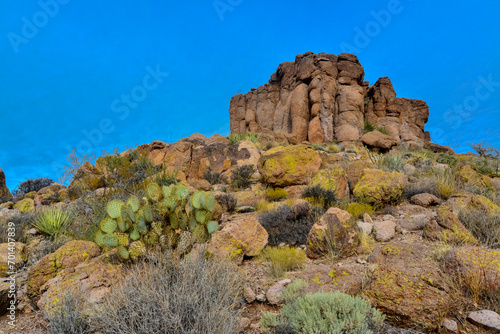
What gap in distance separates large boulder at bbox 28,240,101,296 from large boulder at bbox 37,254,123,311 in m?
0.20

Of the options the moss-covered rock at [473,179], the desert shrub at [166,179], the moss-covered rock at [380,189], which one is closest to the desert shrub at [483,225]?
the moss-covered rock at [380,189]

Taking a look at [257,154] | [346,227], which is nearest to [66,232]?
[346,227]

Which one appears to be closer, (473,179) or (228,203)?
(228,203)

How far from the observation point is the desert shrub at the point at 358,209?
5479 mm

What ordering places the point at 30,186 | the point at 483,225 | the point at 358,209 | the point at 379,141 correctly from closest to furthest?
the point at 483,225 < the point at 358,209 < the point at 30,186 < the point at 379,141

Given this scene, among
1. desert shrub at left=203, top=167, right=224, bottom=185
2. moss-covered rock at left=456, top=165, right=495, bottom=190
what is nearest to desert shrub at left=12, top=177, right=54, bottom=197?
desert shrub at left=203, top=167, right=224, bottom=185

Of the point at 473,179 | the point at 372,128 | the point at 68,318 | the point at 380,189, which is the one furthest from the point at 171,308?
the point at 372,128

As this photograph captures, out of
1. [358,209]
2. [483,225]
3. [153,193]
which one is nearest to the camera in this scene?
[483,225]

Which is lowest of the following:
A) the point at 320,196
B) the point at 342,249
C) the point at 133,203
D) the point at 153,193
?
the point at 342,249

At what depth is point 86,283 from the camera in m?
3.10

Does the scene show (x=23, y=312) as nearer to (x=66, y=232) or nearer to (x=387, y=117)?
(x=66, y=232)

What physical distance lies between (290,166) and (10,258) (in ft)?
22.3

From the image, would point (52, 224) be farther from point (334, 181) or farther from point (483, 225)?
point (483, 225)

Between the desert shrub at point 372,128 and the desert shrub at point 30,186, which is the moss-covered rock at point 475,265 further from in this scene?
the desert shrub at point 372,128
